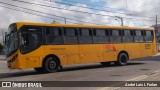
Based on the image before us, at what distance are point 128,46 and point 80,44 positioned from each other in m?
5.34

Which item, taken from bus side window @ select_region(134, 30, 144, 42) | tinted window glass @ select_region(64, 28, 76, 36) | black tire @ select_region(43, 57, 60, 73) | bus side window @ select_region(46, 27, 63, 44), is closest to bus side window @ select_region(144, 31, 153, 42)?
bus side window @ select_region(134, 30, 144, 42)

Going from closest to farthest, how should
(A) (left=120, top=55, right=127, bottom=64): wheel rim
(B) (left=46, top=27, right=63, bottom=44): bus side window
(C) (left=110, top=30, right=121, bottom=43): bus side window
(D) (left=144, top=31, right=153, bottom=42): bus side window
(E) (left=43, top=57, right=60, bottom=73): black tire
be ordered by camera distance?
(E) (left=43, top=57, right=60, bottom=73): black tire, (B) (left=46, top=27, right=63, bottom=44): bus side window, (C) (left=110, top=30, right=121, bottom=43): bus side window, (A) (left=120, top=55, right=127, bottom=64): wheel rim, (D) (left=144, top=31, right=153, bottom=42): bus side window

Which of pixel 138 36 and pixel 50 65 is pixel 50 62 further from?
pixel 138 36

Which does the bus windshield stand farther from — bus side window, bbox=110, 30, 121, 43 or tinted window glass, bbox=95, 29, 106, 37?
bus side window, bbox=110, 30, 121, 43

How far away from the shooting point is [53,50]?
20.3m

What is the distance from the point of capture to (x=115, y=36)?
24797 mm

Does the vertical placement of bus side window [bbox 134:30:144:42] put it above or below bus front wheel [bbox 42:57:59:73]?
above

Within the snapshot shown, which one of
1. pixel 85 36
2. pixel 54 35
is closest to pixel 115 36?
pixel 85 36

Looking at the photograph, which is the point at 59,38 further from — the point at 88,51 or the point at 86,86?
the point at 86,86

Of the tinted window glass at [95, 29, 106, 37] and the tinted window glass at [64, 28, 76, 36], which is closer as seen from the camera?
the tinted window glass at [64, 28, 76, 36]

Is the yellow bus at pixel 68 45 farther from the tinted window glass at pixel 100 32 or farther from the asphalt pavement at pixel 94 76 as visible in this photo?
the asphalt pavement at pixel 94 76

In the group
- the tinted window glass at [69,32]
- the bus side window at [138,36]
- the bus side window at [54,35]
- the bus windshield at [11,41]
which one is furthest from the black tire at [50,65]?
the bus side window at [138,36]

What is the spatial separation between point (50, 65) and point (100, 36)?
5136mm

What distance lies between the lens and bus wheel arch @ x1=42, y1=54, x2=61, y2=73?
19.7 metres
